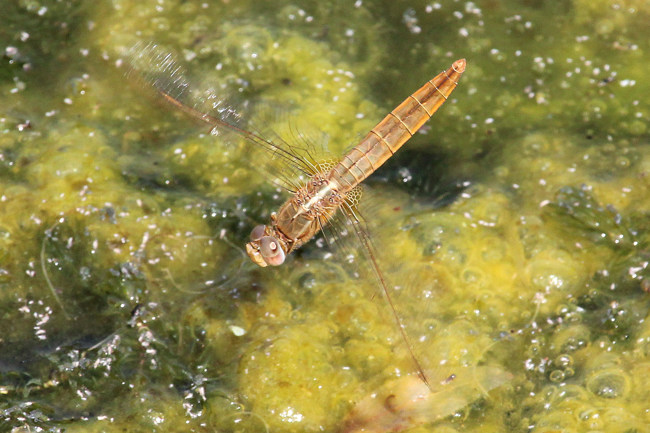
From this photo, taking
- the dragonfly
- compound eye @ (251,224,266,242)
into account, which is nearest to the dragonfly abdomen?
the dragonfly

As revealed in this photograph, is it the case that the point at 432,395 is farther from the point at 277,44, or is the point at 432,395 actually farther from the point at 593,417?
the point at 277,44

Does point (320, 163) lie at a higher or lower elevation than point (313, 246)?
higher

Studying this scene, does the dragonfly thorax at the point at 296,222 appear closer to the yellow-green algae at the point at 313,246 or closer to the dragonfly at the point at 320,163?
the dragonfly at the point at 320,163

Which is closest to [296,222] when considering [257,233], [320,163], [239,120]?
[257,233]

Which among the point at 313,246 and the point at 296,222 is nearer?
the point at 296,222

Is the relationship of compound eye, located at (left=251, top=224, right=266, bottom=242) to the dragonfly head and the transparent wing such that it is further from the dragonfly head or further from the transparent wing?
the transparent wing

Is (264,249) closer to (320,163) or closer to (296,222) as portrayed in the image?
(296,222)

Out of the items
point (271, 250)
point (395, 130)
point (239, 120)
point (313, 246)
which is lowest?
point (313, 246)
